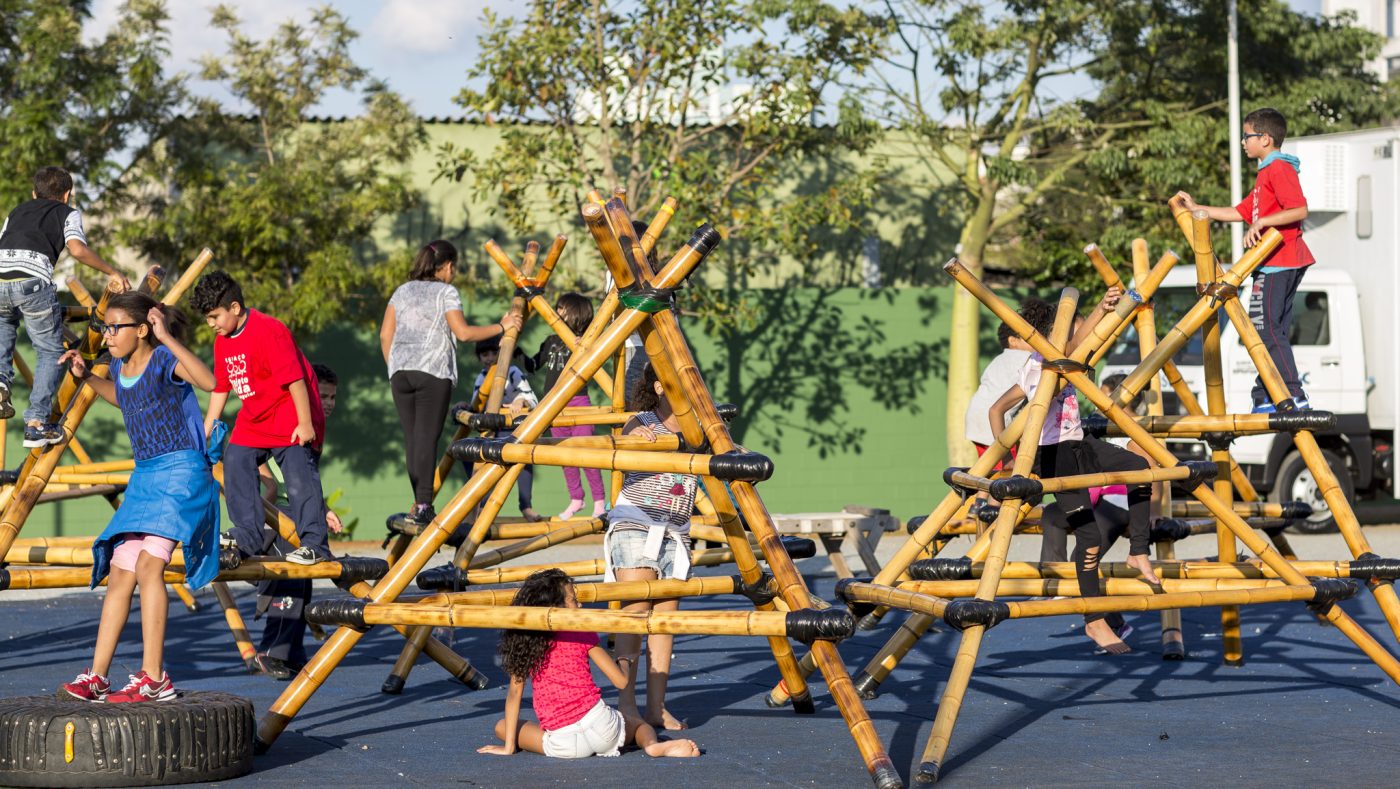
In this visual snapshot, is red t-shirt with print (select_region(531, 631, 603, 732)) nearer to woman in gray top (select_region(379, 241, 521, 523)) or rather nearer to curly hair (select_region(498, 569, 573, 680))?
curly hair (select_region(498, 569, 573, 680))

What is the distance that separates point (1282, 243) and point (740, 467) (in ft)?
10.6

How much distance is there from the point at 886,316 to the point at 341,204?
6033 mm

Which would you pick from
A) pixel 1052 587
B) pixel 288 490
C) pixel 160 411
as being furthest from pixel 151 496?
pixel 1052 587

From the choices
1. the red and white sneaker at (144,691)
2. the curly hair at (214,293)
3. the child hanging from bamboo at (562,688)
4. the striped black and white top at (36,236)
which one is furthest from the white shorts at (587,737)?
the striped black and white top at (36,236)

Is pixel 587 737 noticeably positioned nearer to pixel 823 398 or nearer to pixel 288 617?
pixel 288 617

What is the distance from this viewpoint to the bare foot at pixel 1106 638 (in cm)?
924

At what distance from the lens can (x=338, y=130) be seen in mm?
17016

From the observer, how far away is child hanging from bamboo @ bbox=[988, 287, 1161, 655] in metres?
8.03

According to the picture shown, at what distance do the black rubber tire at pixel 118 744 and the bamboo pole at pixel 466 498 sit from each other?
35cm

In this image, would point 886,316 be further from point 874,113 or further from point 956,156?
point 956,156

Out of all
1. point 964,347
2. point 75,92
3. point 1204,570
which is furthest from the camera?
point 964,347

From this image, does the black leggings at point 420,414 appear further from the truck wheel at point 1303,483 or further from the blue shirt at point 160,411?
the truck wheel at point 1303,483

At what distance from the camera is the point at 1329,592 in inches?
267

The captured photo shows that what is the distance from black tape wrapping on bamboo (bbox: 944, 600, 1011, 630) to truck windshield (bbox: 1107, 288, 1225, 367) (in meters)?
10.7
